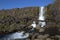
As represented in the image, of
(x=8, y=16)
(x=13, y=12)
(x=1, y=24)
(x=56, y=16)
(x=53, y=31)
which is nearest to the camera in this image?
(x=53, y=31)

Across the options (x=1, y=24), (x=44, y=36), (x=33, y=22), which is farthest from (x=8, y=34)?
(x=44, y=36)

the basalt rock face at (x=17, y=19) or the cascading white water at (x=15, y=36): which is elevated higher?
the basalt rock face at (x=17, y=19)

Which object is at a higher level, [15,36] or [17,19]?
[17,19]

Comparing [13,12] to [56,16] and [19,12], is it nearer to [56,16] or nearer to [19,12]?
[19,12]

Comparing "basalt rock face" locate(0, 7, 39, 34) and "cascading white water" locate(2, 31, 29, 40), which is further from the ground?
"basalt rock face" locate(0, 7, 39, 34)

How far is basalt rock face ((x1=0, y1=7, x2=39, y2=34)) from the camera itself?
239 inches

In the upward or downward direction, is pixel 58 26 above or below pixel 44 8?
below

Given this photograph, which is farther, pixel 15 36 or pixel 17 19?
pixel 17 19

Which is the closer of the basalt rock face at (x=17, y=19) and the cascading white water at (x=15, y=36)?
the cascading white water at (x=15, y=36)

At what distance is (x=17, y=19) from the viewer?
21.6 feet

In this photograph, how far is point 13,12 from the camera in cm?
706

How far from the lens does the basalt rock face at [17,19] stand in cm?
608

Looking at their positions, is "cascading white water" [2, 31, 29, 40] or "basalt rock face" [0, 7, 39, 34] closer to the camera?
"cascading white water" [2, 31, 29, 40]

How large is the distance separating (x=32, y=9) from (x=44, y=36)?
9.07 feet
